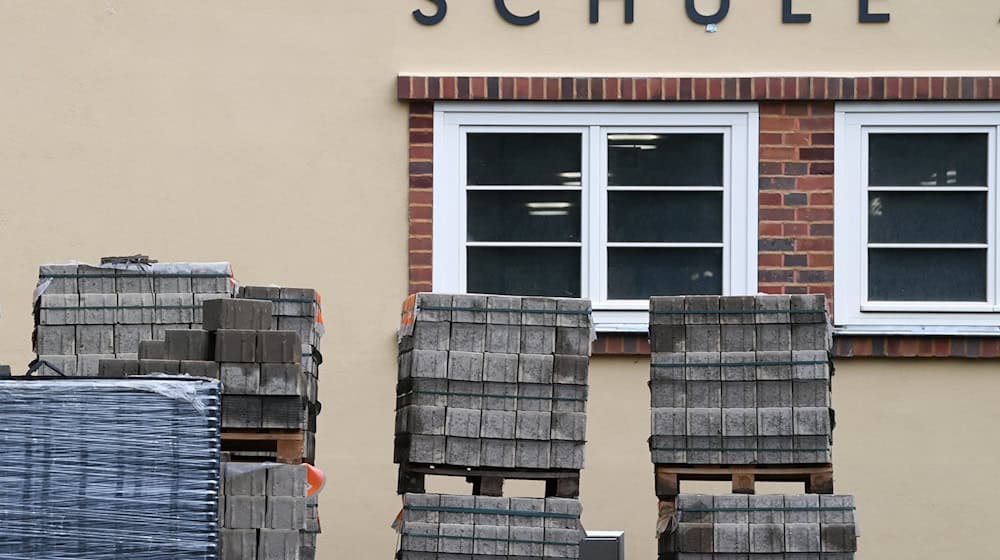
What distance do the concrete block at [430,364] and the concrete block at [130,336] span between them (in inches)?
50.2

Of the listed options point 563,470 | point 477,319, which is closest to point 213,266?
point 477,319

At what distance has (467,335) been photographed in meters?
7.42

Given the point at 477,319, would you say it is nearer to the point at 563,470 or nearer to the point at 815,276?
the point at 563,470

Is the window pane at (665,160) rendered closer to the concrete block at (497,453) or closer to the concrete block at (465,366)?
the concrete block at (465,366)

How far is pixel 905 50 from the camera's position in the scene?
9.63 metres

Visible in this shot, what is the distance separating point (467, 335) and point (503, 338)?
0.17 metres

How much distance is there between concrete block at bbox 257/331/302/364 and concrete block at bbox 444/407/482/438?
0.84 metres

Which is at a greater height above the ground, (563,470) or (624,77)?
(624,77)

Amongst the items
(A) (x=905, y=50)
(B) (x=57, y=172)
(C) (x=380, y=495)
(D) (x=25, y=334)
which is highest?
(A) (x=905, y=50)

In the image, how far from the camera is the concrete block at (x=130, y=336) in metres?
7.58

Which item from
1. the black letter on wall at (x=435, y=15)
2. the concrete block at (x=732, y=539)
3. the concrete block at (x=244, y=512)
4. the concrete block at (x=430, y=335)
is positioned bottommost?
the concrete block at (x=732, y=539)

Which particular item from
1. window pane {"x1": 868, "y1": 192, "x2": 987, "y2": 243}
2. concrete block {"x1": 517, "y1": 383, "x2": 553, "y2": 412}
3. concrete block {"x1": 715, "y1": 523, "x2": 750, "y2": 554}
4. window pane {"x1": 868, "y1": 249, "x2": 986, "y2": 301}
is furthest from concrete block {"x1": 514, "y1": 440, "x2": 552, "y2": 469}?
window pane {"x1": 868, "y1": 192, "x2": 987, "y2": 243}

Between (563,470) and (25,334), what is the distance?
3.80m

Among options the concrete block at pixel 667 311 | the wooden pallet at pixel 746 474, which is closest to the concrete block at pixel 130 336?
the concrete block at pixel 667 311
